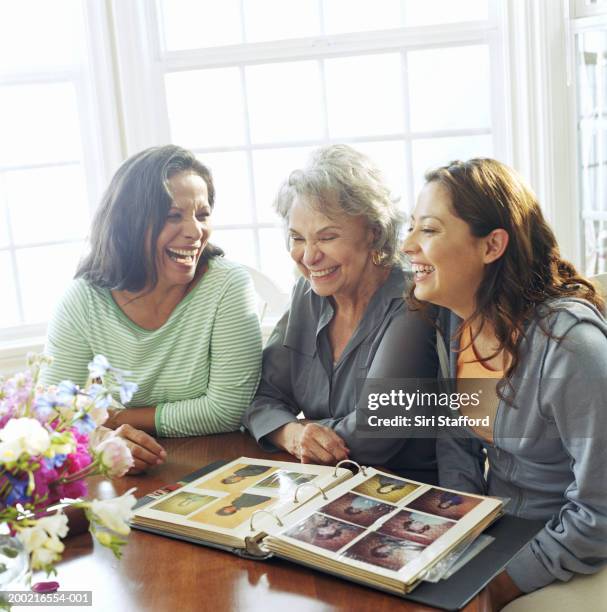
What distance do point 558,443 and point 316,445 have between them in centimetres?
47

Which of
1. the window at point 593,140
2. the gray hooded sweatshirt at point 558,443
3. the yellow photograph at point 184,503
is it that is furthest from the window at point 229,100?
the yellow photograph at point 184,503

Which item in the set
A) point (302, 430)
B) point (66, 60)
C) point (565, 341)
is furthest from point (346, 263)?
point (66, 60)

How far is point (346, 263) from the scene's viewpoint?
1877mm

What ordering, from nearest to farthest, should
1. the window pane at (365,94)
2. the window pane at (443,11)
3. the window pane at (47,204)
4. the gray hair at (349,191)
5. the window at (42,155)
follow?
1. the gray hair at (349,191)
2. the window pane at (443,11)
3. the window pane at (365,94)
4. the window at (42,155)
5. the window pane at (47,204)

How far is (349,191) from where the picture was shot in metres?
1.86

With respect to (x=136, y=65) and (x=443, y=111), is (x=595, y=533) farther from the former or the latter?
(x=136, y=65)

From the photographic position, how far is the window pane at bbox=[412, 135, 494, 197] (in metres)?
3.15

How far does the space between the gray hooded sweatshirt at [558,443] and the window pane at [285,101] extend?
189 centimetres

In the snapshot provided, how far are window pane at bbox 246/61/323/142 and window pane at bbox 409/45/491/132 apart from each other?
38 cm

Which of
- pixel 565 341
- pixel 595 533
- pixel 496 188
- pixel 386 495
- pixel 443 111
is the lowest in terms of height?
pixel 595 533

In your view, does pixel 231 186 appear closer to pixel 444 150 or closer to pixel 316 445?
pixel 444 150

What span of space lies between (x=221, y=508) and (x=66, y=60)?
241 centimetres

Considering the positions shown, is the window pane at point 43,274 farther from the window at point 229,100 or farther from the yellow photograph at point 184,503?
the yellow photograph at point 184,503

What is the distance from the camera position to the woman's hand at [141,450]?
1.68 meters
